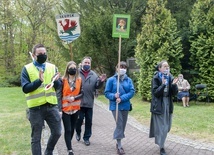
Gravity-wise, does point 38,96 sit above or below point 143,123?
above

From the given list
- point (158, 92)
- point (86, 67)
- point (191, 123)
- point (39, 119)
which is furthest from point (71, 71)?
point (191, 123)

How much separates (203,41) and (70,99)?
35.6 feet

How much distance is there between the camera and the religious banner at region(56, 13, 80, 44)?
306 inches

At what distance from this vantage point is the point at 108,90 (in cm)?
641

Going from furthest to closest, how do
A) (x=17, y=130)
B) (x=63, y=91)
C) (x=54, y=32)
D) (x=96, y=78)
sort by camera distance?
1. (x=54, y=32)
2. (x=17, y=130)
3. (x=96, y=78)
4. (x=63, y=91)

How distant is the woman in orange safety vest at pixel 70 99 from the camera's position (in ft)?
19.3

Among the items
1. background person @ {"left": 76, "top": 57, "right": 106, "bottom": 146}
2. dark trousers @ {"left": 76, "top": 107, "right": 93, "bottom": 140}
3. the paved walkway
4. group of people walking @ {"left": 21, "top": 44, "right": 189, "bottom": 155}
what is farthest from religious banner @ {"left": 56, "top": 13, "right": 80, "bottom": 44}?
the paved walkway

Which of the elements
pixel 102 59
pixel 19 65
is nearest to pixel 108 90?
pixel 102 59

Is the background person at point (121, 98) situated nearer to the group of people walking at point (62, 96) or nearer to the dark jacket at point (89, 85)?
the group of people walking at point (62, 96)

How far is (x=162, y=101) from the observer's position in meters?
6.13

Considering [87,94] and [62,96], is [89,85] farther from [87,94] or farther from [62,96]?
[62,96]

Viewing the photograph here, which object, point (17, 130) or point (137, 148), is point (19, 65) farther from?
point (137, 148)

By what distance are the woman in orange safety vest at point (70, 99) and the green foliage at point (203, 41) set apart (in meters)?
10.4

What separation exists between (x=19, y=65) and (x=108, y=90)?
2827cm
